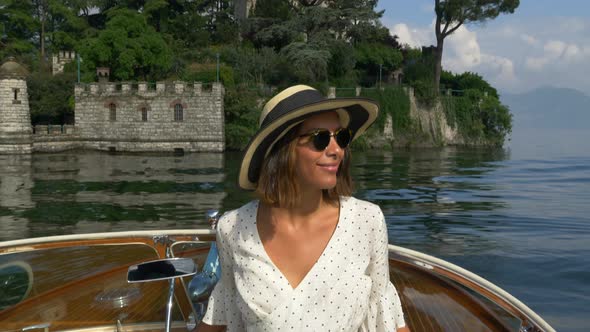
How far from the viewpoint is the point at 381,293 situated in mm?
2062

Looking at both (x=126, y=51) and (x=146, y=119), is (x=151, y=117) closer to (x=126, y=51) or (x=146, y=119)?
(x=146, y=119)

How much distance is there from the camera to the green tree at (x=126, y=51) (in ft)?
104

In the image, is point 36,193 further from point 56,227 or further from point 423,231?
point 423,231

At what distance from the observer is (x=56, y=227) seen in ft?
35.9

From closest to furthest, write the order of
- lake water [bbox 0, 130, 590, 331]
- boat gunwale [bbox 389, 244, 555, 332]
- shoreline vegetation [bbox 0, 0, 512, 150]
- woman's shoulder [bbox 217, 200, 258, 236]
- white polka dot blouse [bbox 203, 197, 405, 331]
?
white polka dot blouse [bbox 203, 197, 405, 331], woman's shoulder [bbox 217, 200, 258, 236], boat gunwale [bbox 389, 244, 555, 332], lake water [bbox 0, 130, 590, 331], shoreline vegetation [bbox 0, 0, 512, 150]

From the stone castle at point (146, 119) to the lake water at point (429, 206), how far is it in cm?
526

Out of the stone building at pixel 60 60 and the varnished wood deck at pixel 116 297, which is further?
the stone building at pixel 60 60

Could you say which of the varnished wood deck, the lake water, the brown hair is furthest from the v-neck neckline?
the lake water

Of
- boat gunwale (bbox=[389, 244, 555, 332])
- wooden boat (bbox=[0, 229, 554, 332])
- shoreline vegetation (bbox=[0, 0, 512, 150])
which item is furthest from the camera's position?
shoreline vegetation (bbox=[0, 0, 512, 150])

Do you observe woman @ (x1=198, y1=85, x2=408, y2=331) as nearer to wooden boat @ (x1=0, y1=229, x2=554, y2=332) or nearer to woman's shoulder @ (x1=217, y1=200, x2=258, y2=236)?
woman's shoulder @ (x1=217, y1=200, x2=258, y2=236)

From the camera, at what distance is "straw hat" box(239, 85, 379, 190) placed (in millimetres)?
1967

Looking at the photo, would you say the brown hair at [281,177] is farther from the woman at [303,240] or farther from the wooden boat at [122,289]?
the wooden boat at [122,289]

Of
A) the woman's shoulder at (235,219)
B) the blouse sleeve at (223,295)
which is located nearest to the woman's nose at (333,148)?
the woman's shoulder at (235,219)

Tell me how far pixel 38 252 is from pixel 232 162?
21.8 meters
